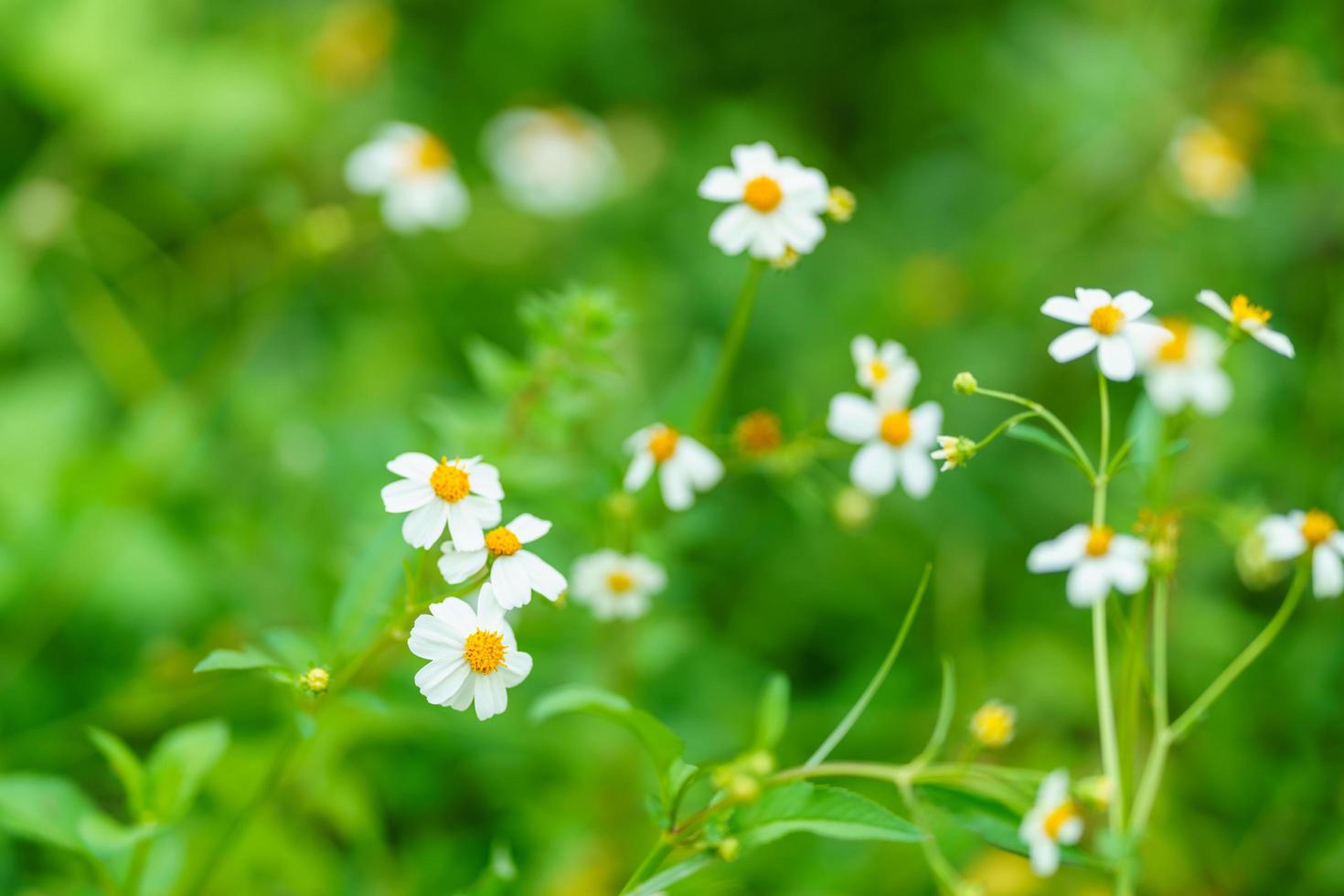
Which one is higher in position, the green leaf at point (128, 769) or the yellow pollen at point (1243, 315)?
the yellow pollen at point (1243, 315)

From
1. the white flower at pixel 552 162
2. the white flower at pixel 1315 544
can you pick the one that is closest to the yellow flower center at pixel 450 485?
the white flower at pixel 1315 544

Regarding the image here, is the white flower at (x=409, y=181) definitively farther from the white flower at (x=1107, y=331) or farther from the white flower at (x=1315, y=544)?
the white flower at (x=1315, y=544)

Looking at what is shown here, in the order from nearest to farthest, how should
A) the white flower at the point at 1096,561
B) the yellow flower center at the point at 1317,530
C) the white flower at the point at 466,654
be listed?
the white flower at the point at 466,654
the white flower at the point at 1096,561
the yellow flower center at the point at 1317,530

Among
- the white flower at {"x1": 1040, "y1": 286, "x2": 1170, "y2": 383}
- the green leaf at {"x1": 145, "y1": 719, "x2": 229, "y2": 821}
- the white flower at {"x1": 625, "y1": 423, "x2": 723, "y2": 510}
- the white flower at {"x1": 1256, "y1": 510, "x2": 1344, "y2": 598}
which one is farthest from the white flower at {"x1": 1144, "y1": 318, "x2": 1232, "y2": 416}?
the green leaf at {"x1": 145, "y1": 719, "x2": 229, "y2": 821}

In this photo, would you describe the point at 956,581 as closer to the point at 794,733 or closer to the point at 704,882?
the point at 794,733

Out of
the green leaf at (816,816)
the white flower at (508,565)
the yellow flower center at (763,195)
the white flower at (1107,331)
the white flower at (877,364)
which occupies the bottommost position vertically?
the green leaf at (816,816)

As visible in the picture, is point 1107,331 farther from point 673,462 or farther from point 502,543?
point 502,543

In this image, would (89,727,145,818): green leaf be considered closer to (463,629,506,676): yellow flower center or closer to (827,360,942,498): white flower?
(463,629,506,676): yellow flower center
